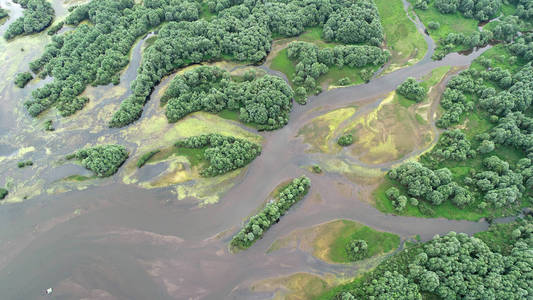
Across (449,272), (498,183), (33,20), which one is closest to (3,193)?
(33,20)

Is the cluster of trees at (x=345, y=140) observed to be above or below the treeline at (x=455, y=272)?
above

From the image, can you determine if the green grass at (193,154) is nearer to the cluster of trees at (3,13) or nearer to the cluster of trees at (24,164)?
the cluster of trees at (24,164)

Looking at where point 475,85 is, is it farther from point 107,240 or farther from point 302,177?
point 107,240

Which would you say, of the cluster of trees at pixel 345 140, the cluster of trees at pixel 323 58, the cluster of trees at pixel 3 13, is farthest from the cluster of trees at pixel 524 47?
the cluster of trees at pixel 3 13

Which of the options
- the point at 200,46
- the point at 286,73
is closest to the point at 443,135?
the point at 286,73

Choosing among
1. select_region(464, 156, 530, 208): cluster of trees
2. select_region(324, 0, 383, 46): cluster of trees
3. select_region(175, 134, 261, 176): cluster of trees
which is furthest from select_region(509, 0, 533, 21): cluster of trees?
select_region(175, 134, 261, 176): cluster of trees

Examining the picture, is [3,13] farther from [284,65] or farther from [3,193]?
[284,65]

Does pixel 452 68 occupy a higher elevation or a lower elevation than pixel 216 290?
higher
